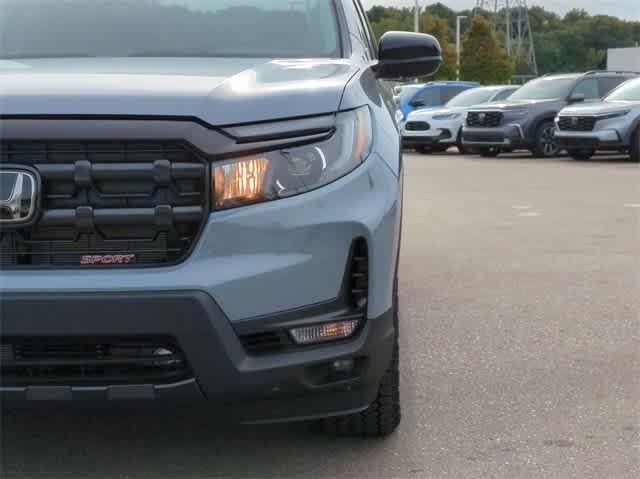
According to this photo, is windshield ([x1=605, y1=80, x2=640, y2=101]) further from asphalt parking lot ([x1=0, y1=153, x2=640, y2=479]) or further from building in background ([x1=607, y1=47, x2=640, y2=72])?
building in background ([x1=607, y1=47, x2=640, y2=72])

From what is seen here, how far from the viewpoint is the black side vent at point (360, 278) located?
333 cm

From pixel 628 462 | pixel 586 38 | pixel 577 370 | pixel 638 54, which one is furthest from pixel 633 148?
pixel 586 38

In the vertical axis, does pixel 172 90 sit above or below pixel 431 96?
above

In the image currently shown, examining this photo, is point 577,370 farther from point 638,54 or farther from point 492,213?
point 638,54

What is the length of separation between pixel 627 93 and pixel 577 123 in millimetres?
1169

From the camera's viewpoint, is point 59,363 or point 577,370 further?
point 577,370

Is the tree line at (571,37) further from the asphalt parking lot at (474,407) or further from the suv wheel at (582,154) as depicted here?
the asphalt parking lot at (474,407)

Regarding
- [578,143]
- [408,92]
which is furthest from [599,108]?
[408,92]

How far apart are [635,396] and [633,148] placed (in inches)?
620

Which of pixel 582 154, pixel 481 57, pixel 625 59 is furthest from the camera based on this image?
pixel 625 59

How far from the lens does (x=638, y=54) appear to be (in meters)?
74.3

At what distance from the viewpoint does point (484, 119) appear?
21891mm

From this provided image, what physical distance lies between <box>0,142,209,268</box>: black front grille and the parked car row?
56.6 ft

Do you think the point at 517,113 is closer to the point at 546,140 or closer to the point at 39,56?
the point at 546,140
